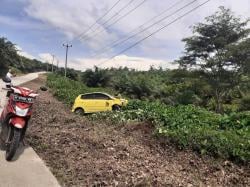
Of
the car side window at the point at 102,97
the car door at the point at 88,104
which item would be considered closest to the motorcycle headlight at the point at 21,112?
the car door at the point at 88,104

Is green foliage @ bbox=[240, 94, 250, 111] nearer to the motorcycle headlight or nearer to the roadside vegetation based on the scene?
the roadside vegetation

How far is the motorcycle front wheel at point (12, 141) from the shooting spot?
7.19 m

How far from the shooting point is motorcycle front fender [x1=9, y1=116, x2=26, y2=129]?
24.1 ft

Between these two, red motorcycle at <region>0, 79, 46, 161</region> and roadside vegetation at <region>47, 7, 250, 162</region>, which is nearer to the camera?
red motorcycle at <region>0, 79, 46, 161</region>

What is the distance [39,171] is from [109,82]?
48549mm

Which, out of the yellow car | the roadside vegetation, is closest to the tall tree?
the roadside vegetation

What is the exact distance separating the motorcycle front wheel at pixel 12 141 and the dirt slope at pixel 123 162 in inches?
26.5

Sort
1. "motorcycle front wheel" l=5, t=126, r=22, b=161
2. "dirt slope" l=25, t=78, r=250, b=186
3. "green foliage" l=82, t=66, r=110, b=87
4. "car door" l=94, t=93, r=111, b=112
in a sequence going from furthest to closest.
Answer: "green foliage" l=82, t=66, r=110, b=87 → "car door" l=94, t=93, r=111, b=112 → "motorcycle front wheel" l=5, t=126, r=22, b=161 → "dirt slope" l=25, t=78, r=250, b=186

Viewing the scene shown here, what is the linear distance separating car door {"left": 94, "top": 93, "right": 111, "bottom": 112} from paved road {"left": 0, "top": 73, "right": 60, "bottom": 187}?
1312 cm

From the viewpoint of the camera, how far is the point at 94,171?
6543 mm

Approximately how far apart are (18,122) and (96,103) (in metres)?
13.7

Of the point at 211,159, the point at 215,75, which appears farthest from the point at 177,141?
the point at 215,75

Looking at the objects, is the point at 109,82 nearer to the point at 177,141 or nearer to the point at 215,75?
the point at 215,75

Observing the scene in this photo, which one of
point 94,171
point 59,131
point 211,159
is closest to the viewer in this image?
point 94,171
